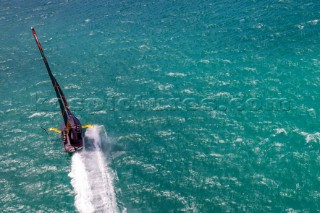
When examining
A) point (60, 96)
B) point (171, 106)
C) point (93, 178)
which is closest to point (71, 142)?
point (93, 178)

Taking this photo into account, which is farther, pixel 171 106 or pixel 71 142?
pixel 171 106

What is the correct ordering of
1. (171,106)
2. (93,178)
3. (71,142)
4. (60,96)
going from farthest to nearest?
(171,106)
(60,96)
(71,142)
(93,178)

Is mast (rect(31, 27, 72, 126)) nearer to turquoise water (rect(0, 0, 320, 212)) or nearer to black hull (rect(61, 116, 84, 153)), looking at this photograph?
black hull (rect(61, 116, 84, 153))

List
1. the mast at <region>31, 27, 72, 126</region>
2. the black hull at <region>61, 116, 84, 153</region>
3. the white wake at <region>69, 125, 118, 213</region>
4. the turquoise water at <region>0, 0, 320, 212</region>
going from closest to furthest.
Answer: the white wake at <region>69, 125, 118, 213</region>, the turquoise water at <region>0, 0, 320, 212</region>, the black hull at <region>61, 116, 84, 153</region>, the mast at <region>31, 27, 72, 126</region>

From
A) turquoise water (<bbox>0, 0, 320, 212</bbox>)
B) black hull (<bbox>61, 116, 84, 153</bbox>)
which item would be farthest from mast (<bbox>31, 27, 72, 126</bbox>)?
turquoise water (<bbox>0, 0, 320, 212</bbox>)

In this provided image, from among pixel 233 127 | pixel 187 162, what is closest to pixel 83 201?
pixel 187 162

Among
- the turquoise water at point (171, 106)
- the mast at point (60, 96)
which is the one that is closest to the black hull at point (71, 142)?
the turquoise water at point (171, 106)

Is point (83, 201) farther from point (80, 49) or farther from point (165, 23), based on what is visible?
point (165, 23)

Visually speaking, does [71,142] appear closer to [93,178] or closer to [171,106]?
[93,178]
